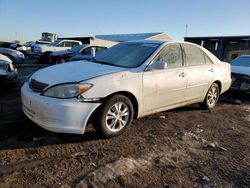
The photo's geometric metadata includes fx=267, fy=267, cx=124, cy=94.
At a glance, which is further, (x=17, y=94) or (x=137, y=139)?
(x=17, y=94)

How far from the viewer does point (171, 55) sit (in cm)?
505

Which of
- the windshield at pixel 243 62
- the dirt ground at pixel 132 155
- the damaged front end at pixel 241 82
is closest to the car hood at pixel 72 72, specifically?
the dirt ground at pixel 132 155

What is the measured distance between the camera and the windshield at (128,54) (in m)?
4.64

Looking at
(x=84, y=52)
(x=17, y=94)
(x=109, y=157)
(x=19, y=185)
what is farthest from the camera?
(x=84, y=52)

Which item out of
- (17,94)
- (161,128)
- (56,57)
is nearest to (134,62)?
(161,128)

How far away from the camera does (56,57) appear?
51.3ft

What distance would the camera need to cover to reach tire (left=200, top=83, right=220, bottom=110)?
6062mm

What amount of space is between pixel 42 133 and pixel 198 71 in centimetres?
328

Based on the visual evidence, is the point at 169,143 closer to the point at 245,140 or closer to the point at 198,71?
Result: the point at 245,140

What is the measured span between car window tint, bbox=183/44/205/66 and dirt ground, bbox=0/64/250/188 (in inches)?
48.6

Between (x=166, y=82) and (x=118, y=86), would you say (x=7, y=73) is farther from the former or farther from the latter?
(x=166, y=82)

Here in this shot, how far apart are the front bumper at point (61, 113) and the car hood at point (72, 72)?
1.01ft

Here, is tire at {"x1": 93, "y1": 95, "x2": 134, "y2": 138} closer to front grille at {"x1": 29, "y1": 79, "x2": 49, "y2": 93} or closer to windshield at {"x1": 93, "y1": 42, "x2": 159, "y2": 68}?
windshield at {"x1": 93, "y1": 42, "x2": 159, "y2": 68}

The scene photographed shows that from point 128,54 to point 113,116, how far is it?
1.39 m
